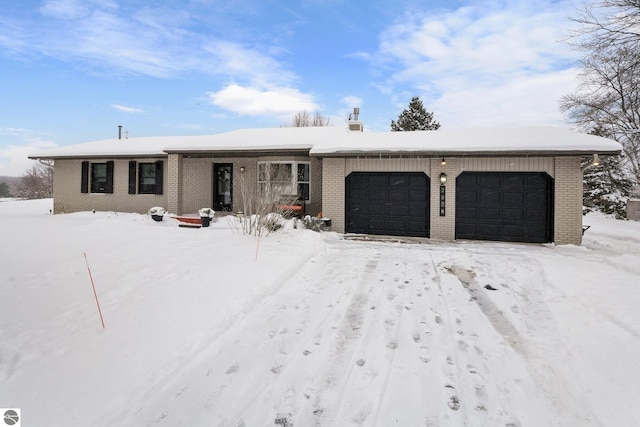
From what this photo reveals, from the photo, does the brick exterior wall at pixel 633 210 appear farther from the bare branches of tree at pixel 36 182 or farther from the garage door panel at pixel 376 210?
the bare branches of tree at pixel 36 182

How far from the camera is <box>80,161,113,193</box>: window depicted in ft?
48.0

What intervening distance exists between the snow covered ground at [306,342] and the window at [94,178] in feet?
32.8

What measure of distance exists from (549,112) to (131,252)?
27863 mm

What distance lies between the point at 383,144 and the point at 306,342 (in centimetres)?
851

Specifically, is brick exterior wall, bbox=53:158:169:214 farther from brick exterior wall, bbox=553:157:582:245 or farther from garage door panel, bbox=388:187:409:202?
brick exterior wall, bbox=553:157:582:245

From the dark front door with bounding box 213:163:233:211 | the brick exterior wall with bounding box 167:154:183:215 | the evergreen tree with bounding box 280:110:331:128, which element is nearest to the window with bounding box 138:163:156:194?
the brick exterior wall with bounding box 167:154:183:215

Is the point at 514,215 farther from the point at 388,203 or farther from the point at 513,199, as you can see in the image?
the point at 388,203

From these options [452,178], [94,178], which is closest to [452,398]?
[452,178]

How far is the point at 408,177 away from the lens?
34.9ft

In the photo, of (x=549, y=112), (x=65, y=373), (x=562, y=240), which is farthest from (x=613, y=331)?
(x=549, y=112)

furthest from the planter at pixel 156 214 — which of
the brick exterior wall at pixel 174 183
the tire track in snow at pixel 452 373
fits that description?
the tire track in snow at pixel 452 373

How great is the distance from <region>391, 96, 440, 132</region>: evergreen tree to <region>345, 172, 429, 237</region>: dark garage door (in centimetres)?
2209

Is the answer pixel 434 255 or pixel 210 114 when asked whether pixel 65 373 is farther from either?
pixel 210 114

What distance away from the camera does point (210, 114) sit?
78.1 feet
